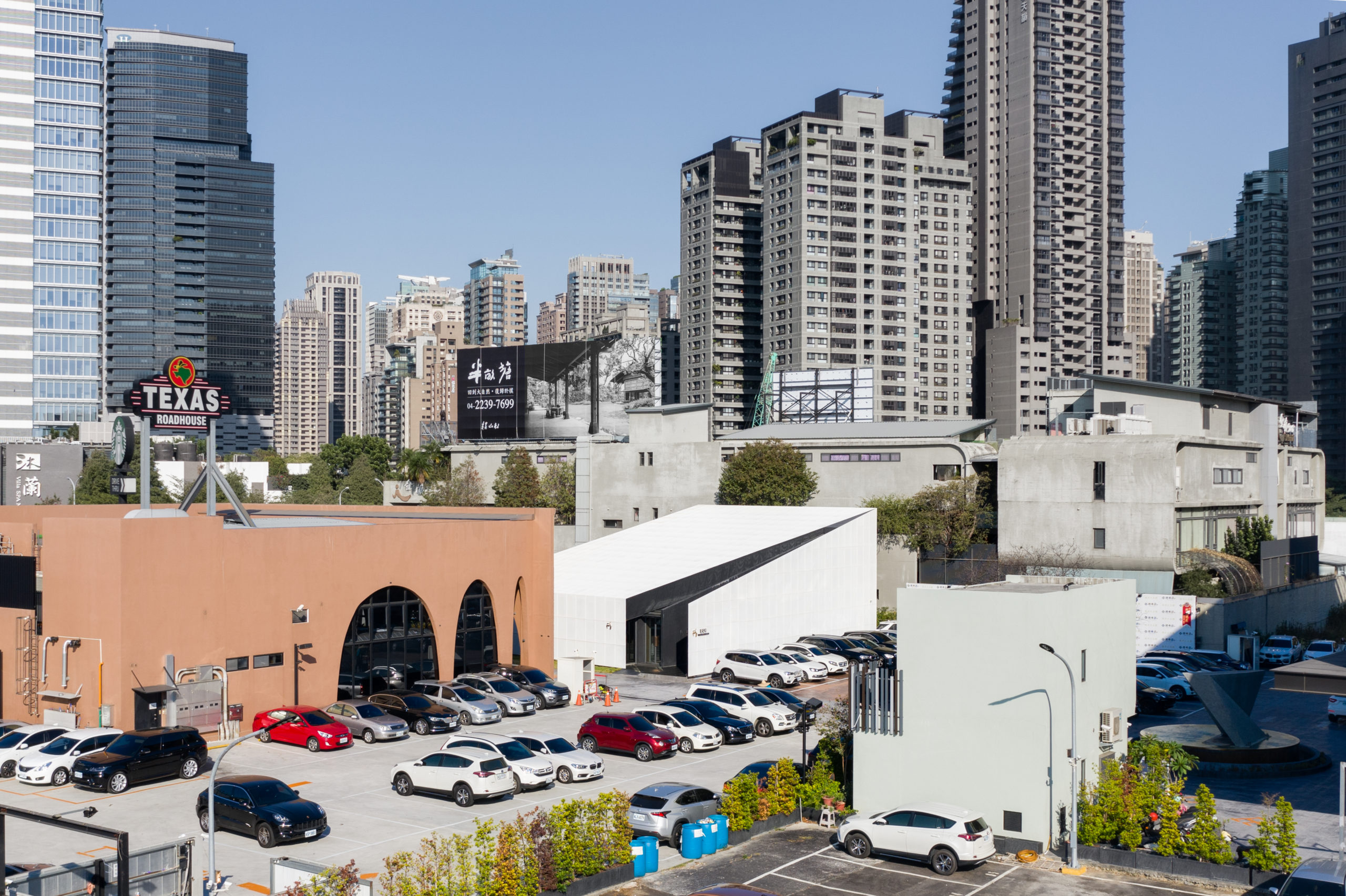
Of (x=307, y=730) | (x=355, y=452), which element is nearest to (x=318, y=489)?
(x=355, y=452)

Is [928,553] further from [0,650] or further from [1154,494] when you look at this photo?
[0,650]

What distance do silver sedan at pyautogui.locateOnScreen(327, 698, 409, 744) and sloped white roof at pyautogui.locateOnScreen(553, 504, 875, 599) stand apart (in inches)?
701

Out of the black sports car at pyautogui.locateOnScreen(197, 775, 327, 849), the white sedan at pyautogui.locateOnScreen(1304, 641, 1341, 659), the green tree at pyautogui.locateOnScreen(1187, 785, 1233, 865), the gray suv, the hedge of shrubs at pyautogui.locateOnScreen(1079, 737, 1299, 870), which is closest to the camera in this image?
the hedge of shrubs at pyautogui.locateOnScreen(1079, 737, 1299, 870)

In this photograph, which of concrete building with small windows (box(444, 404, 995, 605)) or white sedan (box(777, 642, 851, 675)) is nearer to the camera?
white sedan (box(777, 642, 851, 675))

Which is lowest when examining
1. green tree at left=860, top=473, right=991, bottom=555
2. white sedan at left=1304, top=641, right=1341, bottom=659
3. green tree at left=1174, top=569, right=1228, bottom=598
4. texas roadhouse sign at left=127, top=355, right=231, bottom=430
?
white sedan at left=1304, top=641, right=1341, bottom=659

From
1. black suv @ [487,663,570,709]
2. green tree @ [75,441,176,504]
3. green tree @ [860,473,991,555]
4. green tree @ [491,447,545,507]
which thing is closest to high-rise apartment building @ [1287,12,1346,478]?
green tree @ [860,473,991,555]

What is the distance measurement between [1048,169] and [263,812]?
177m

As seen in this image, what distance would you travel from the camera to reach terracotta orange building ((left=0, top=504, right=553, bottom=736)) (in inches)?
1652

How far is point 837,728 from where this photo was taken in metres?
36.6

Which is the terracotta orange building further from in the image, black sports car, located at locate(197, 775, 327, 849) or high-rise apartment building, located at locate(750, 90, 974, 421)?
high-rise apartment building, located at locate(750, 90, 974, 421)

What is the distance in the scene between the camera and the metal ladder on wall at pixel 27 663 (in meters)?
44.8

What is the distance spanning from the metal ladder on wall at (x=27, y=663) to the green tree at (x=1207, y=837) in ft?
129

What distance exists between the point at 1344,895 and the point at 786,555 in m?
42.9

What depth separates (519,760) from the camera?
3700 centimetres
